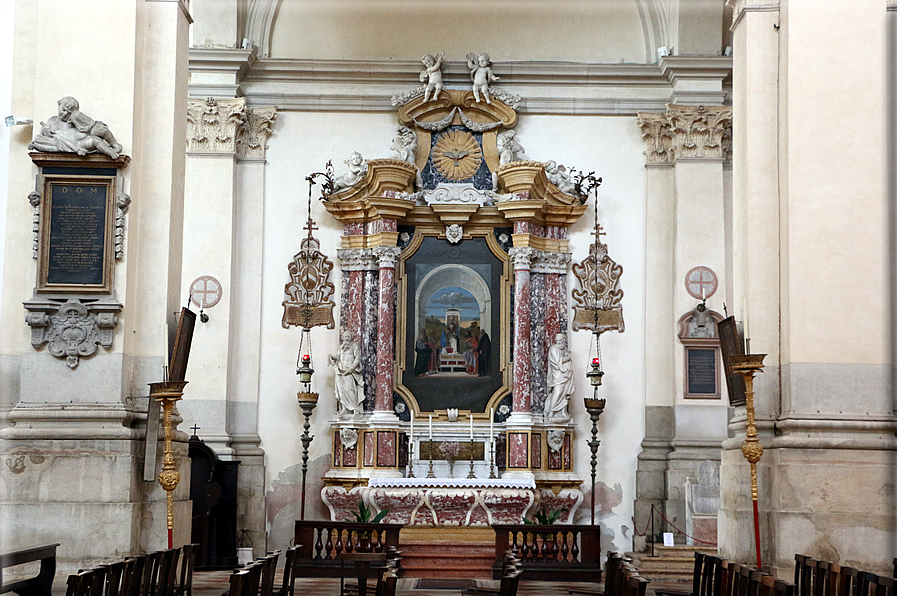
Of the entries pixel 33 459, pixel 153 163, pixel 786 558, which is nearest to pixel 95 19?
pixel 153 163

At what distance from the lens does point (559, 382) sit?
14.7m

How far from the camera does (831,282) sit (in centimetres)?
855

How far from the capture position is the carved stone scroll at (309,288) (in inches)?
601

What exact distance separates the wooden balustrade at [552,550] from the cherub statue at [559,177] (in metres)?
5.04

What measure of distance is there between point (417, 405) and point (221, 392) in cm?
264

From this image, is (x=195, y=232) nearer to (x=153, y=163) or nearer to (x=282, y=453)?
(x=282, y=453)

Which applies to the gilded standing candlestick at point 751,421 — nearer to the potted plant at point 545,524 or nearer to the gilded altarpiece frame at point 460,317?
the potted plant at point 545,524

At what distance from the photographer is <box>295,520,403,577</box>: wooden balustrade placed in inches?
472

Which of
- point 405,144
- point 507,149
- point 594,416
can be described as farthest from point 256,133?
point 594,416

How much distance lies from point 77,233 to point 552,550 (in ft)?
21.0

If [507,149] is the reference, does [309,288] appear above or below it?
below

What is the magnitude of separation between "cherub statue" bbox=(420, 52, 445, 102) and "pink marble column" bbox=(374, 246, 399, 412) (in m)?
2.31

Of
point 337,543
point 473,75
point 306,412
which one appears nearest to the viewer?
point 337,543

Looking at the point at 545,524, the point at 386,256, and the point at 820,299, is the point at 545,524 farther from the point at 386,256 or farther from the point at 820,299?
the point at 820,299
